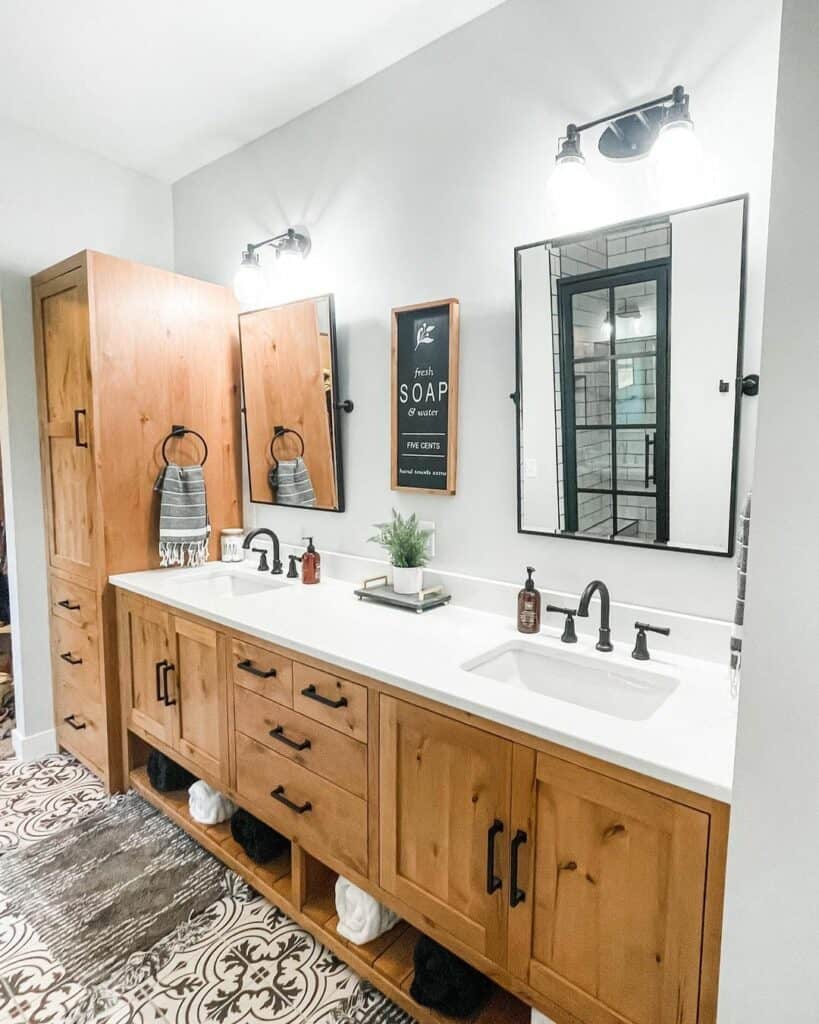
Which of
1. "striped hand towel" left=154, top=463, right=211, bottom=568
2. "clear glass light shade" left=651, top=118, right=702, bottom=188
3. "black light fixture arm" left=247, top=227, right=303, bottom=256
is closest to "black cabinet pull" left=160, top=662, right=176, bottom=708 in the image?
"striped hand towel" left=154, top=463, right=211, bottom=568

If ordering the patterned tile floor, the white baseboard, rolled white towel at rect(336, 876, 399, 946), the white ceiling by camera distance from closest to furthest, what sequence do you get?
the patterned tile floor
rolled white towel at rect(336, 876, 399, 946)
the white ceiling
the white baseboard

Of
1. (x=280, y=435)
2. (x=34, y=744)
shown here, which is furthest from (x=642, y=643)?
(x=34, y=744)

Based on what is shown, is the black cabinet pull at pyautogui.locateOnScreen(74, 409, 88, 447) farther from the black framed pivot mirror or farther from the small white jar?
the black framed pivot mirror

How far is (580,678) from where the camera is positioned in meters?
1.55

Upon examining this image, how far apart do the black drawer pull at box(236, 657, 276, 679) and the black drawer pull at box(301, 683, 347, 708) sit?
0.14 metres

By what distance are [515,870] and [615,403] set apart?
1.13 meters

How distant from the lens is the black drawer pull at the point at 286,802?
161 cm

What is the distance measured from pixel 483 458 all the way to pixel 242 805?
4.30ft

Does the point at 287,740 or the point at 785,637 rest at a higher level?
the point at 785,637

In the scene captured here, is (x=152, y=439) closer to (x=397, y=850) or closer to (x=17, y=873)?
(x=17, y=873)

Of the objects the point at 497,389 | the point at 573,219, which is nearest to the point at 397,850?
the point at 497,389

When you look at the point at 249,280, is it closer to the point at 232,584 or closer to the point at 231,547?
the point at 231,547

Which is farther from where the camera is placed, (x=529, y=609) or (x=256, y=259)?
(x=256, y=259)

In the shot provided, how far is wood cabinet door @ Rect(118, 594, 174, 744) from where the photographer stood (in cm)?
211
